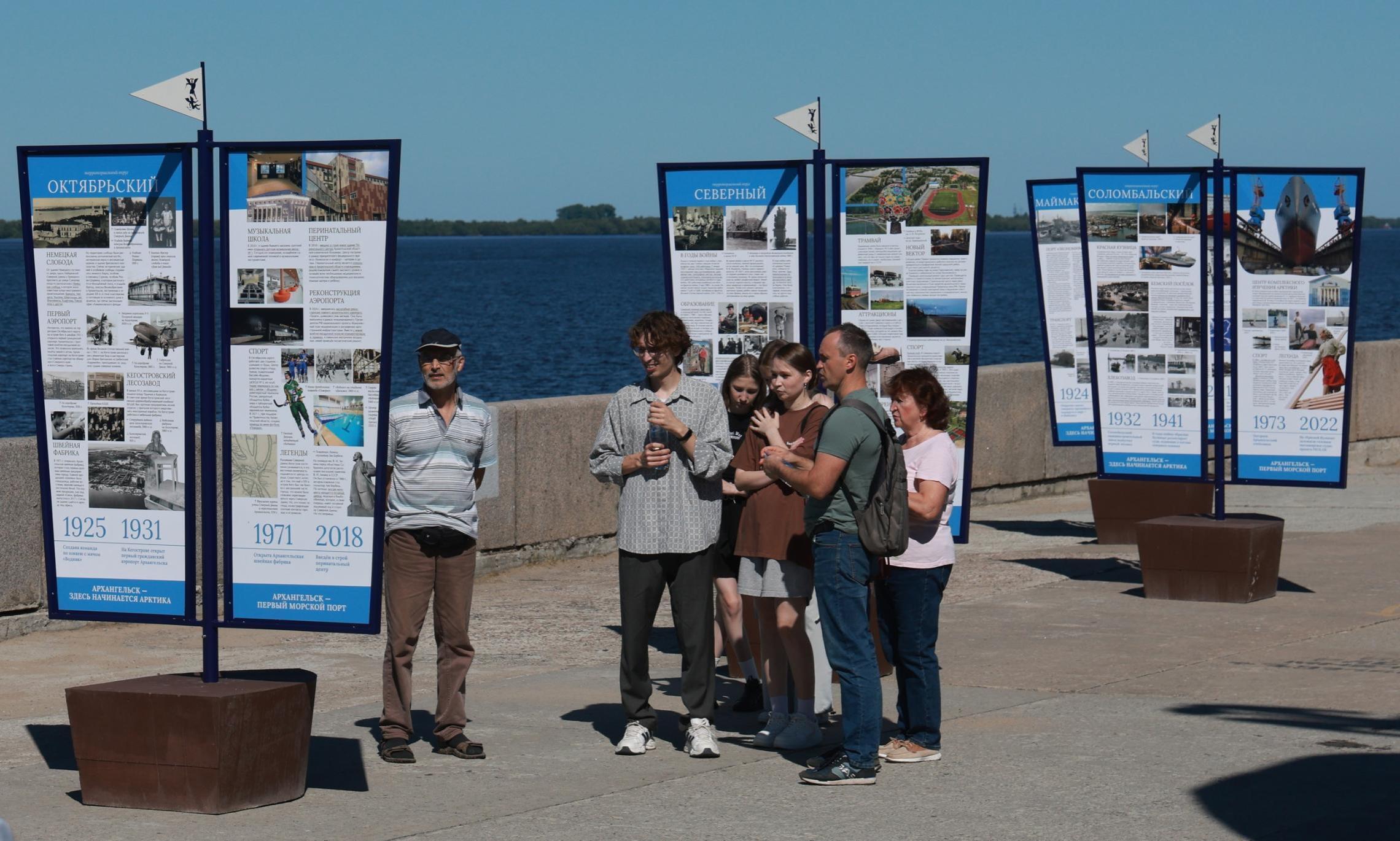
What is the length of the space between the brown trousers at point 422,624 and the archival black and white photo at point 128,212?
5.03 feet

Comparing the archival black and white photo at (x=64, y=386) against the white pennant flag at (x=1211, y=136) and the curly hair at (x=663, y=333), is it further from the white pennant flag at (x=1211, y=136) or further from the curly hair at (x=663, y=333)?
the white pennant flag at (x=1211, y=136)

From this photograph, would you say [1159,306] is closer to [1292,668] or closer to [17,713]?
[1292,668]

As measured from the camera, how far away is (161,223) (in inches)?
268

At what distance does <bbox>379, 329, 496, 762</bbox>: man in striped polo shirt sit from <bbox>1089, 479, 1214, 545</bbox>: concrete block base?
303 inches

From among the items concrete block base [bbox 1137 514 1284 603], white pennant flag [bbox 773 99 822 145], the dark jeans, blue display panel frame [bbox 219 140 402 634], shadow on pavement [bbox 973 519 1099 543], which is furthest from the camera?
shadow on pavement [bbox 973 519 1099 543]

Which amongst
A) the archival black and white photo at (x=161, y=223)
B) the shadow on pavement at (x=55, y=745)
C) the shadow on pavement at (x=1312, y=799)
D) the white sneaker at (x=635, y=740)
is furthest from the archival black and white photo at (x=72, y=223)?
the shadow on pavement at (x=1312, y=799)

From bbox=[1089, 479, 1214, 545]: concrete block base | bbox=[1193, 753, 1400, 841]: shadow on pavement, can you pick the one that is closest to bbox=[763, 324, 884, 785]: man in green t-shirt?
bbox=[1193, 753, 1400, 841]: shadow on pavement

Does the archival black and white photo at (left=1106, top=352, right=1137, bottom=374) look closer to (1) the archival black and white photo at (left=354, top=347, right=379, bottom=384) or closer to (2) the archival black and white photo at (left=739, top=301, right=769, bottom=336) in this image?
(2) the archival black and white photo at (left=739, top=301, right=769, bottom=336)

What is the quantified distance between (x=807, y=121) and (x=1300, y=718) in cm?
377

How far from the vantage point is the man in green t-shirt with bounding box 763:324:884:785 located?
6891 millimetres

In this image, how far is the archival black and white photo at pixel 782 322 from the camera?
968 centimetres

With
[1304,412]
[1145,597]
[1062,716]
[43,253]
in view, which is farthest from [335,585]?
[1304,412]

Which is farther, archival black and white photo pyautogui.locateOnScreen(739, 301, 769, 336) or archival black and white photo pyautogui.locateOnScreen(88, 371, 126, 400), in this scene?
archival black and white photo pyautogui.locateOnScreen(739, 301, 769, 336)

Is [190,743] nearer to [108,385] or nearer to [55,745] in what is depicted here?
[108,385]
